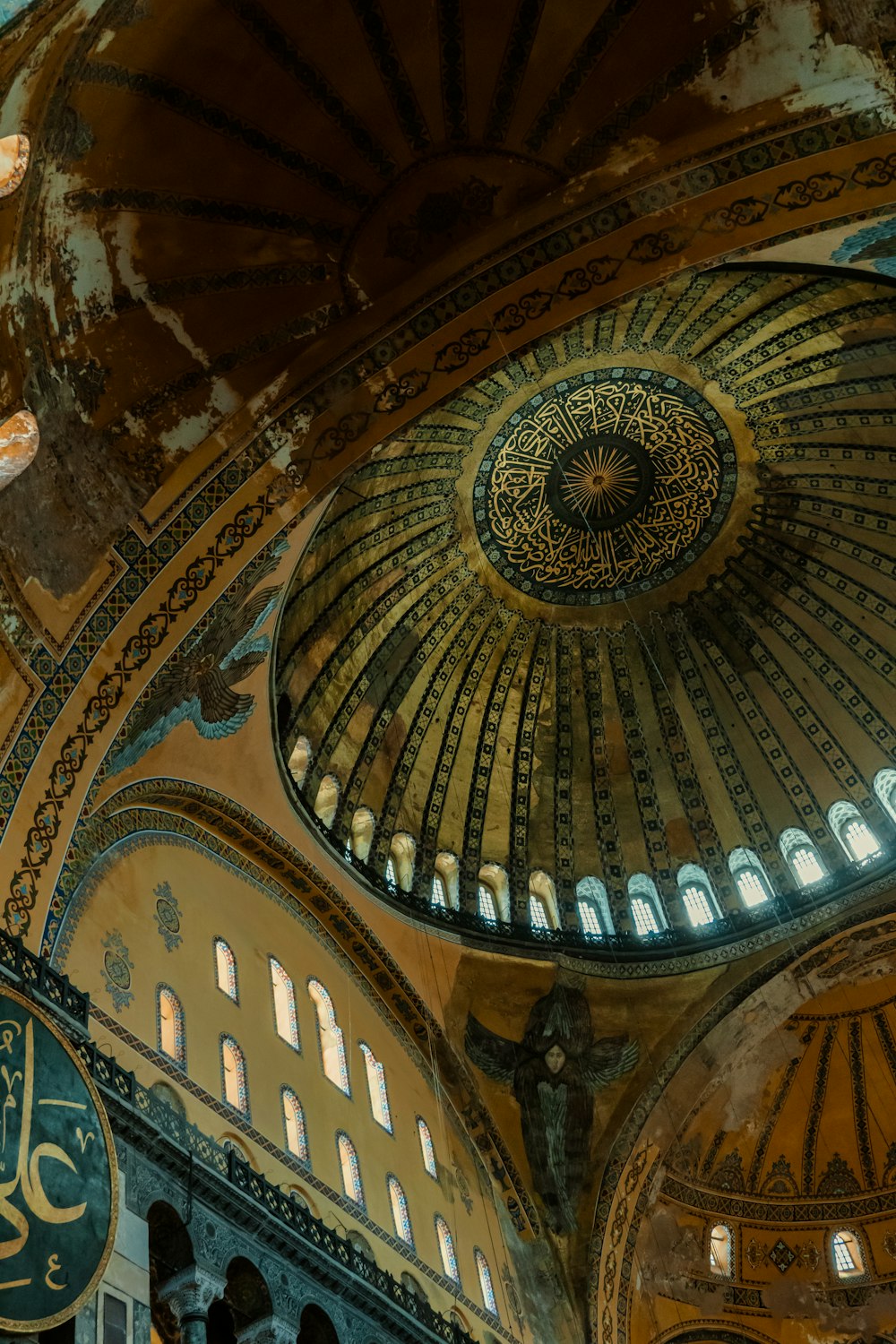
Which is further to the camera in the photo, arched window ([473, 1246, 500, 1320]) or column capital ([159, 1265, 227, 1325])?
arched window ([473, 1246, 500, 1320])

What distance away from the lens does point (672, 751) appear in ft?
51.8

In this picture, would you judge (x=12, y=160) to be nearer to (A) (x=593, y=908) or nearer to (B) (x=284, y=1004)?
(B) (x=284, y=1004)

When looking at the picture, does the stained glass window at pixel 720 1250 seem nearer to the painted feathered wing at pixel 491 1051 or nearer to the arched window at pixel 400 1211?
the painted feathered wing at pixel 491 1051

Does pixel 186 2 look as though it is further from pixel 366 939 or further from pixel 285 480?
pixel 366 939

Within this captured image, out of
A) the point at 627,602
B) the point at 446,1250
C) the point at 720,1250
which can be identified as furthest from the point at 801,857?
the point at 446,1250

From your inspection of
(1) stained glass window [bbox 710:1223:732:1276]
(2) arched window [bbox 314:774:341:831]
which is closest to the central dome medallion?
(2) arched window [bbox 314:774:341:831]

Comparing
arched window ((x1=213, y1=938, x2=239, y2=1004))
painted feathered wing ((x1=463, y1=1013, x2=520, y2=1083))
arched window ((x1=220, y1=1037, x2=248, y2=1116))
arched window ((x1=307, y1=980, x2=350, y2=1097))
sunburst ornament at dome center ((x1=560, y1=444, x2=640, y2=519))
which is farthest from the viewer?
sunburst ornament at dome center ((x1=560, y1=444, x2=640, y2=519))

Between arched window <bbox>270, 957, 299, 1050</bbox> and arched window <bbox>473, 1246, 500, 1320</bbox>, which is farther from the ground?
arched window <bbox>270, 957, 299, 1050</bbox>

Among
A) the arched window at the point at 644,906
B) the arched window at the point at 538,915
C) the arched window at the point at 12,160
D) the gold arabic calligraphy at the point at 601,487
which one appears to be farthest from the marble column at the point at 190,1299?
the gold arabic calligraphy at the point at 601,487

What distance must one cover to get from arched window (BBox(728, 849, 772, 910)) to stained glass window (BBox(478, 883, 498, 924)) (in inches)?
112

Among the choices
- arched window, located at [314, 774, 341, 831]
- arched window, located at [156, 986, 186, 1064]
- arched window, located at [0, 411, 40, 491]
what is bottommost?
arched window, located at [156, 986, 186, 1064]

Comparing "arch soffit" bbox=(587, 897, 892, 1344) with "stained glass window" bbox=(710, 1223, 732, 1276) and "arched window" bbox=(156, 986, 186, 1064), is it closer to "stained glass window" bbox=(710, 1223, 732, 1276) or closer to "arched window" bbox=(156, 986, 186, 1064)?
"stained glass window" bbox=(710, 1223, 732, 1276)

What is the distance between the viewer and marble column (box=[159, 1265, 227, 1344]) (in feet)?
27.0

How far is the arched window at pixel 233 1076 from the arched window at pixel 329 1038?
1577mm
